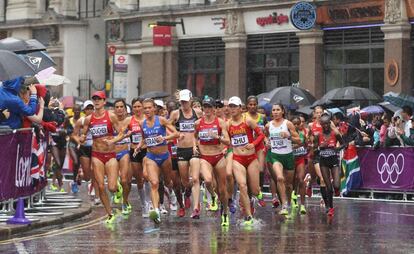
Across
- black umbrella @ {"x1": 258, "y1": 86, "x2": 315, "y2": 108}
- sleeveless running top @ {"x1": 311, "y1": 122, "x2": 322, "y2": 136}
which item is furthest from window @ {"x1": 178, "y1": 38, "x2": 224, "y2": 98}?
sleeveless running top @ {"x1": 311, "y1": 122, "x2": 322, "y2": 136}

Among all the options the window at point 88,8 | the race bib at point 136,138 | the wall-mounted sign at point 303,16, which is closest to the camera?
the race bib at point 136,138

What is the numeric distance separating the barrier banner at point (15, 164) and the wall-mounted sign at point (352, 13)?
19753 mm

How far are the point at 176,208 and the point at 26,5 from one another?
3429 cm

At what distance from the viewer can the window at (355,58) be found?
37.0m

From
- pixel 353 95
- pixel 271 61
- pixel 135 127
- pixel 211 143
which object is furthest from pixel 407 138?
pixel 271 61

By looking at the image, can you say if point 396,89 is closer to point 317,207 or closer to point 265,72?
point 265,72

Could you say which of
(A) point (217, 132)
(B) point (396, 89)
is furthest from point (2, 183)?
(B) point (396, 89)

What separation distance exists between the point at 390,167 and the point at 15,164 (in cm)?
1074

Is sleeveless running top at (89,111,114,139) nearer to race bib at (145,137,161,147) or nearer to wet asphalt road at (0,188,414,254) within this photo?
race bib at (145,137,161,147)

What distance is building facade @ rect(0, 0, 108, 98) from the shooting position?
52.5 m

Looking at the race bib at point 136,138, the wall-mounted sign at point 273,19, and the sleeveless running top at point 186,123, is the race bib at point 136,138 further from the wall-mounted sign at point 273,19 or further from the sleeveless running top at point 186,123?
the wall-mounted sign at point 273,19

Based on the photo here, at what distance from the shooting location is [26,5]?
54.3 metres

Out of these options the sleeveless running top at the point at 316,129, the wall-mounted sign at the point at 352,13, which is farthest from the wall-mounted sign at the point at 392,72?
the sleeveless running top at the point at 316,129

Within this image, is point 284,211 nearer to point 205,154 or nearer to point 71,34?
point 205,154
